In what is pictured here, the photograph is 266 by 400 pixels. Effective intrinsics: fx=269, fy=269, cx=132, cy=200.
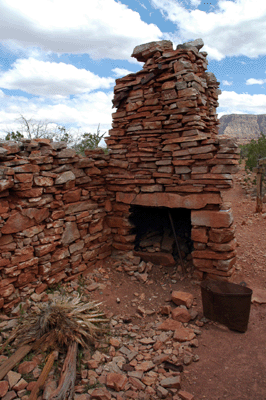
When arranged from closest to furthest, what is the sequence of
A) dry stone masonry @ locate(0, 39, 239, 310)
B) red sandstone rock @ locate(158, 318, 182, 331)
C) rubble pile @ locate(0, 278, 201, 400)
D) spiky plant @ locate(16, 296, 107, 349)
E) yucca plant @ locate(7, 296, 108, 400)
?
rubble pile @ locate(0, 278, 201, 400), yucca plant @ locate(7, 296, 108, 400), spiky plant @ locate(16, 296, 107, 349), red sandstone rock @ locate(158, 318, 182, 331), dry stone masonry @ locate(0, 39, 239, 310)

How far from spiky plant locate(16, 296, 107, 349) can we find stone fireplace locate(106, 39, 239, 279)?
2.47 meters

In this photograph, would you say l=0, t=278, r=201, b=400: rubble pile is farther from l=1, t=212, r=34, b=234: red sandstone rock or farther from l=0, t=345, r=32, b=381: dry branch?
l=1, t=212, r=34, b=234: red sandstone rock

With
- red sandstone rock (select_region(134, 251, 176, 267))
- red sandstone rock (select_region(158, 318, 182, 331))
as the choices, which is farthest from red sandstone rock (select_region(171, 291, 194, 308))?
red sandstone rock (select_region(134, 251, 176, 267))

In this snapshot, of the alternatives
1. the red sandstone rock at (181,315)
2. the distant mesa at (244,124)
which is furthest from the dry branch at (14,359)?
the distant mesa at (244,124)

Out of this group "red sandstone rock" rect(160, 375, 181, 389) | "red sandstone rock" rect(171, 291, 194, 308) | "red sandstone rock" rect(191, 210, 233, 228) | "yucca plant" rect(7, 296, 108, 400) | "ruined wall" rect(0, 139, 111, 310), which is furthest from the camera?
"red sandstone rock" rect(191, 210, 233, 228)

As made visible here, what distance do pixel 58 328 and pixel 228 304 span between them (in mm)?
2445

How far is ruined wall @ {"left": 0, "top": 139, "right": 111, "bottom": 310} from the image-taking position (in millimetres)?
4203

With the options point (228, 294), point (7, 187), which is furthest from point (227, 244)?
point (7, 187)

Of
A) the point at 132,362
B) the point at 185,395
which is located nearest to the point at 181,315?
the point at 132,362

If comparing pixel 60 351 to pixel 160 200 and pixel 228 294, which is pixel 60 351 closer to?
pixel 228 294

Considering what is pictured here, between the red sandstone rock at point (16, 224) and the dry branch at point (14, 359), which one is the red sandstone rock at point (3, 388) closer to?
the dry branch at point (14, 359)

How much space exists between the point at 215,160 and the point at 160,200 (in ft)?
4.40

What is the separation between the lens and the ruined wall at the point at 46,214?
420 centimetres

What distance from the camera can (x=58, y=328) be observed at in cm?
353
